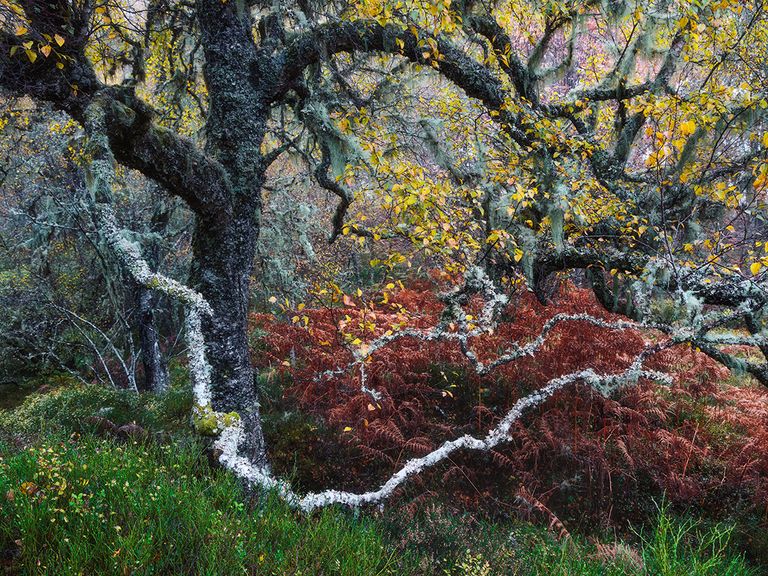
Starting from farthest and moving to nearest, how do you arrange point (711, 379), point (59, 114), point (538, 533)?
point (59, 114)
point (711, 379)
point (538, 533)

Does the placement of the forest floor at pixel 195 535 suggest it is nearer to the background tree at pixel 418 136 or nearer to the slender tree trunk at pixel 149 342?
the background tree at pixel 418 136

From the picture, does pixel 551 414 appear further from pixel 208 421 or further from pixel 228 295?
pixel 208 421

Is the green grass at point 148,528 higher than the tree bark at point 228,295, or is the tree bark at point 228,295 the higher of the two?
the tree bark at point 228,295

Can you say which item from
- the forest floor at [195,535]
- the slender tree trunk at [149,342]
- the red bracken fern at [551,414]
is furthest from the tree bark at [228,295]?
A: the slender tree trunk at [149,342]

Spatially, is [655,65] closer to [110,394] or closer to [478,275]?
[478,275]

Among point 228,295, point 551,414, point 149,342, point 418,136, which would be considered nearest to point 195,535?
point 228,295

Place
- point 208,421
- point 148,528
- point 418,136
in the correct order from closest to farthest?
point 148,528, point 208,421, point 418,136

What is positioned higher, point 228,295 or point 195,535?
point 228,295

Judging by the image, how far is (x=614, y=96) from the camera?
591 centimetres

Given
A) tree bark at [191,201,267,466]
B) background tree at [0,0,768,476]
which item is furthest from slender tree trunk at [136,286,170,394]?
tree bark at [191,201,267,466]

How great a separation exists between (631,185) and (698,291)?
1.54m

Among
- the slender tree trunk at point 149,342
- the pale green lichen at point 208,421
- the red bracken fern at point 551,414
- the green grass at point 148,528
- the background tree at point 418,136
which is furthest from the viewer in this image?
the slender tree trunk at point 149,342

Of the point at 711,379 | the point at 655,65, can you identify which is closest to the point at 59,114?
the point at 655,65

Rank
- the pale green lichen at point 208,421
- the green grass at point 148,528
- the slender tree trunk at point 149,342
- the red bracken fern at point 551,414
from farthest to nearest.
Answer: the slender tree trunk at point 149,342, the red bracken fern at point 551,414, the pale green lichen at point 208,421, the green grass at point 148,528
